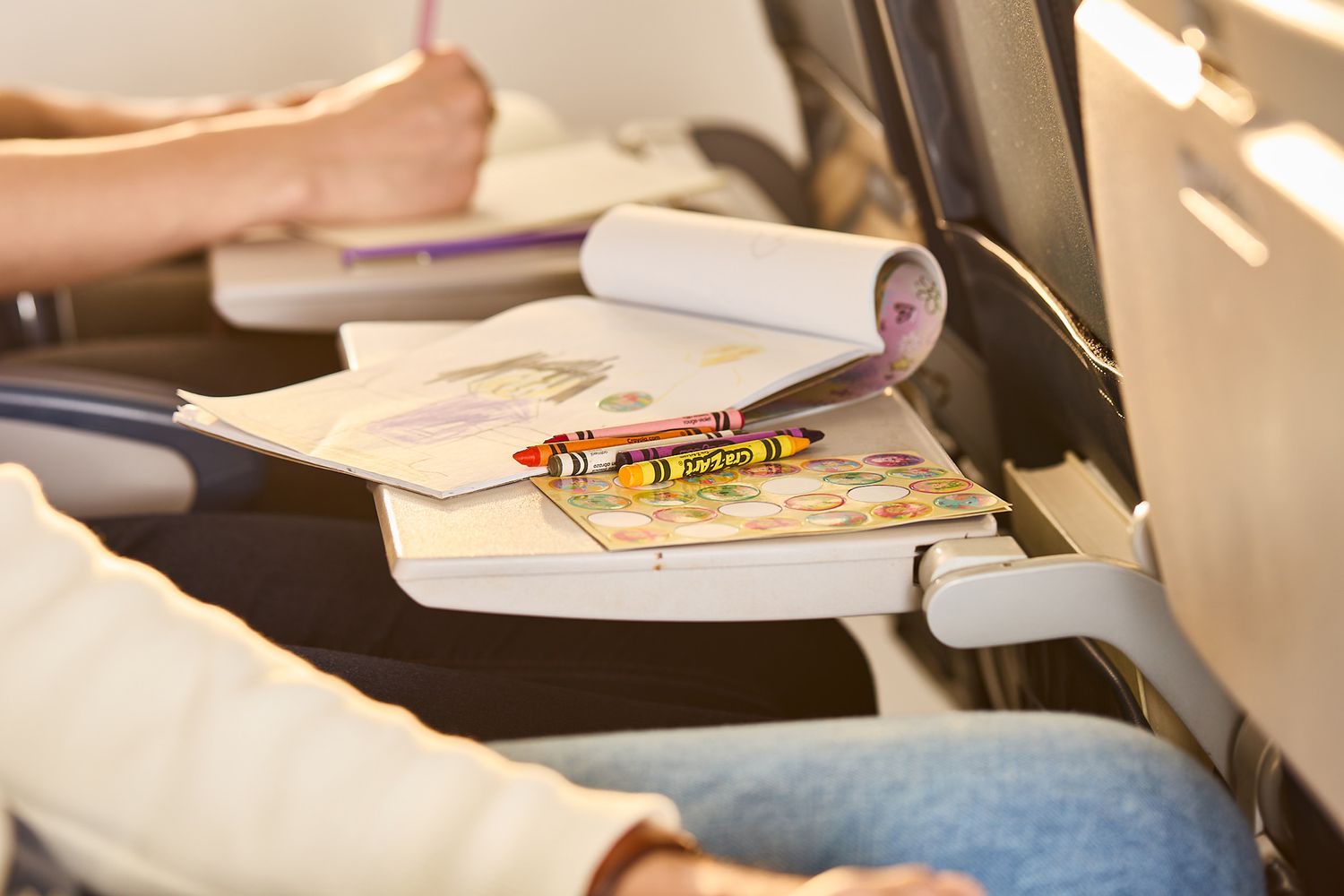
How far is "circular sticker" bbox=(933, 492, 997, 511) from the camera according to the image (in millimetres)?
568

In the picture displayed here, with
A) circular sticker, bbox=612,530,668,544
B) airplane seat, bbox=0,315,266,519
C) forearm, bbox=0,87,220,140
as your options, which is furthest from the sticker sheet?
forearm, bbox=0,87,220,140

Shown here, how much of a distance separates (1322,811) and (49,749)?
1.51 feet

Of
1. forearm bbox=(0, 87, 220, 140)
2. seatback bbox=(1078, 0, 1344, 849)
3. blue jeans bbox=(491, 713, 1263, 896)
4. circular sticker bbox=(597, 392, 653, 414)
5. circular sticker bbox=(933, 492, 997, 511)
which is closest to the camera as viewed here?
seatback bbox=(1078, 0, 1344, 849)

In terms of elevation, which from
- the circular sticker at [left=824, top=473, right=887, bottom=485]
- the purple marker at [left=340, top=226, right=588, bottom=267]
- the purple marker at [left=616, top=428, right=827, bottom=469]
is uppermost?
the purple marker at [left=616, top=428, right=827, bottom=469]

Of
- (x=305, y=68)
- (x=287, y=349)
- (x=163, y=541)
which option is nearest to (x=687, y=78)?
(x=305, y=68)

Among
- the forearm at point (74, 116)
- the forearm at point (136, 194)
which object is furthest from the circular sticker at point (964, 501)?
the forearm at point (74, 116)

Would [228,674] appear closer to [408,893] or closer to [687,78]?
[408,893]

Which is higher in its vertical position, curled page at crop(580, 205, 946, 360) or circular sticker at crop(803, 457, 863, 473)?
curled page at crop(580, 205, 946, 360)

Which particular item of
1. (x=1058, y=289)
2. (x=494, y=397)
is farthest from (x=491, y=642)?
(x=1058, y=289)

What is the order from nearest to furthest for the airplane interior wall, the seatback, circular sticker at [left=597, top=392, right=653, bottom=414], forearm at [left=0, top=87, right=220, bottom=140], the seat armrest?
the seatback, circular sticker at [left=597, top=392, right=653, bottom=414], the seat armrest, forearm at [left=0, top=87, right=220, bottom=140], the airplane interior wall

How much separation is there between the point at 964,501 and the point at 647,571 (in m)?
0.14

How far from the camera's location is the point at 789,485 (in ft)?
1.98

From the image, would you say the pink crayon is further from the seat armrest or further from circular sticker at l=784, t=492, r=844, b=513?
the seat armrest

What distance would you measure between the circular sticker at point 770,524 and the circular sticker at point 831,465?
0.22 feet
